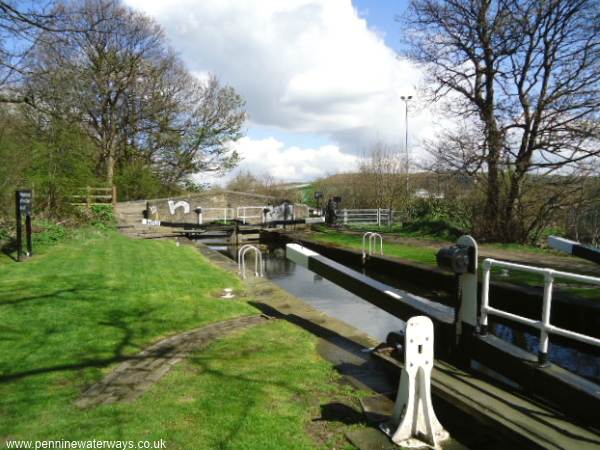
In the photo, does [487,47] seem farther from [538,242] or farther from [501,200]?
[538,242]

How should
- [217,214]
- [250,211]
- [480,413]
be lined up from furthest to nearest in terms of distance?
[250,211] → [217,214] → [480,413]

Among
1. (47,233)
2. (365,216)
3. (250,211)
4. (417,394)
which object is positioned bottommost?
(417,394)

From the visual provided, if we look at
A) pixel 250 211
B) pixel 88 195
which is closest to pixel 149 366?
pixel 88 195

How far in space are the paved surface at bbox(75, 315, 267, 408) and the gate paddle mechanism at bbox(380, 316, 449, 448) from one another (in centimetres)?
222

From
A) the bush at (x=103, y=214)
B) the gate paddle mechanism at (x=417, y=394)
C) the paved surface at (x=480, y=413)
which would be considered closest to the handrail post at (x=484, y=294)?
the paved surface at (x=480, y=413)

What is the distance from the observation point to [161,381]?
4.01 meters

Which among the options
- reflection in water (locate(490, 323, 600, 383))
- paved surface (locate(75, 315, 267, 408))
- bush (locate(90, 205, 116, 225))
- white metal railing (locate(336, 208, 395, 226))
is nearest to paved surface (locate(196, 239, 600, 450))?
paved surface (locate(75, 315, 267, 408))

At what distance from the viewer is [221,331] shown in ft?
18.4

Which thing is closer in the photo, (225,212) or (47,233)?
(47,233)

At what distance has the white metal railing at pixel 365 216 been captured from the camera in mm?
26703

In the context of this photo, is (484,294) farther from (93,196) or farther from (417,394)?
(93,196)

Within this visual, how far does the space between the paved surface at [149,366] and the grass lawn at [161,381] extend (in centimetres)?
12

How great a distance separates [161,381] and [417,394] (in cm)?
232

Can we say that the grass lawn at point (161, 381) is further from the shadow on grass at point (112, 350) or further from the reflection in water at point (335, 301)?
the reflection in water at point (335, 301)
